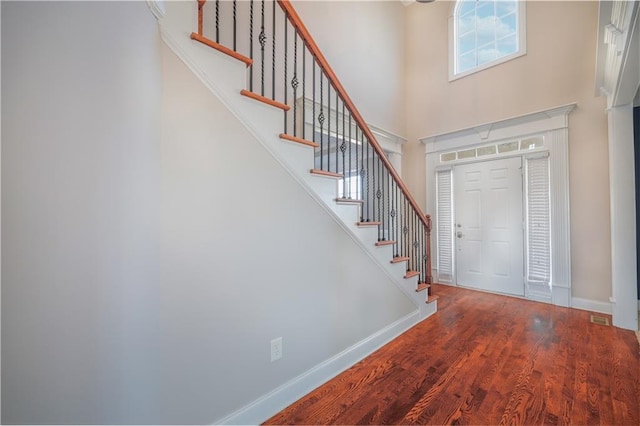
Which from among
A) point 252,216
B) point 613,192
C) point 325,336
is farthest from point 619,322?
point 252,216

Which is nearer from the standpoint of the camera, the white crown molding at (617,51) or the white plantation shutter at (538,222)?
the white crown molding at (617,51)

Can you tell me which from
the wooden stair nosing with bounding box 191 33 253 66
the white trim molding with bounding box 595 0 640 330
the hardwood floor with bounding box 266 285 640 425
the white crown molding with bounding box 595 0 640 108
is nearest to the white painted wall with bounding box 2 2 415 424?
the wooden stair nosing with bounding box 191 33 253 66

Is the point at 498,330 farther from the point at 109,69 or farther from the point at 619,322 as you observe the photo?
the point at 109,69

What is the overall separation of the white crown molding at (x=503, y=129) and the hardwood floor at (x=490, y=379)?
2404mm

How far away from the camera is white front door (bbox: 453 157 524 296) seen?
144 inches

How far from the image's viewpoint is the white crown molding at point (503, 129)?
3.32m

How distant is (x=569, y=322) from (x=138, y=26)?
4251 millimetres

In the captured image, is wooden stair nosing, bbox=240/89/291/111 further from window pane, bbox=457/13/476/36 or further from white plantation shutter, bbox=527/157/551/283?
window pane, bbox=457/13/476/36

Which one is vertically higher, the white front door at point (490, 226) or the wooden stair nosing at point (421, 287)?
the white front door at point (490, 226)

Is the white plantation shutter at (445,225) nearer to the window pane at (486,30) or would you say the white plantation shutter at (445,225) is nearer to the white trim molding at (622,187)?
the white trim molding at (622,187)

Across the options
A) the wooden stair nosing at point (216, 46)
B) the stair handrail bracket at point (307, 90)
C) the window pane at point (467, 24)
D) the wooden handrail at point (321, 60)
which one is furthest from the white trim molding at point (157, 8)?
the window pane at point (467, 24)

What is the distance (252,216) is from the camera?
1429 millimetres

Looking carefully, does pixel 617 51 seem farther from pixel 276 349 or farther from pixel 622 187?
pixel 276 349

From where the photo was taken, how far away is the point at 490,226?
3877 mm
